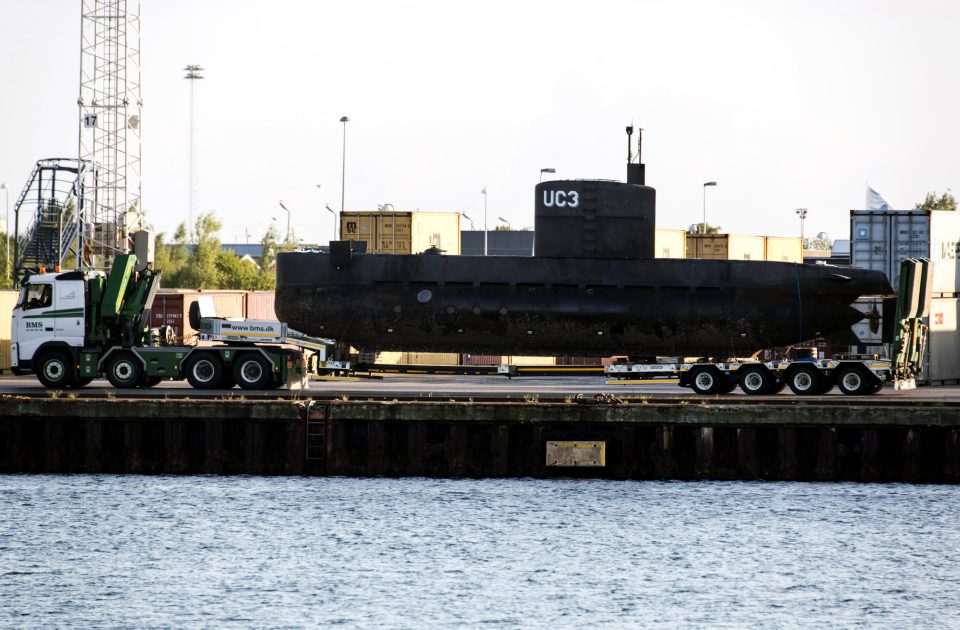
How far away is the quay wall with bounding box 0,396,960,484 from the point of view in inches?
1335

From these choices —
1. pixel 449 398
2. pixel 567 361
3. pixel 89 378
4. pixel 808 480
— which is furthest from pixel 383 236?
pixel 808 480

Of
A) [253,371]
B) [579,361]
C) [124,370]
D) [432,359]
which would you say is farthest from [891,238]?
[124,370]

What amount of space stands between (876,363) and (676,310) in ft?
22.2

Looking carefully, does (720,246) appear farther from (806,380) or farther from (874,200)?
(806,380)

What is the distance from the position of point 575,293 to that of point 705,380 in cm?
563

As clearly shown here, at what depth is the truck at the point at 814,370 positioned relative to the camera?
42312 millimetres

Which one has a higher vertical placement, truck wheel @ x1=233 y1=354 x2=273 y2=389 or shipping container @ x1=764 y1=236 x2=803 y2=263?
shipping container @ x1=764 y1=236 x2=803 y2=263

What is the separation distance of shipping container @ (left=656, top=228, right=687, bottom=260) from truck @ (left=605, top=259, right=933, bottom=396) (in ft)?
116

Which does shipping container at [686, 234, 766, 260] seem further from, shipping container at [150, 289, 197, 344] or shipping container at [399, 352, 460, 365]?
shipping container at [150, 289, 197, 344]

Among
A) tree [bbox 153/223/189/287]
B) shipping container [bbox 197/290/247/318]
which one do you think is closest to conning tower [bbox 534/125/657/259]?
shipping container [bbox 197/290/247/318]

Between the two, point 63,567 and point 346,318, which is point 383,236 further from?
point 63,567

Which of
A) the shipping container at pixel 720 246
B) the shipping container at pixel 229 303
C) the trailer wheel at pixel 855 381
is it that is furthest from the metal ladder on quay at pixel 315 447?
the shipping container at pixel 720 246

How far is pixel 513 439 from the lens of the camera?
1355 inches

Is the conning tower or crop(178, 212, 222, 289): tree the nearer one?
the conning tower
